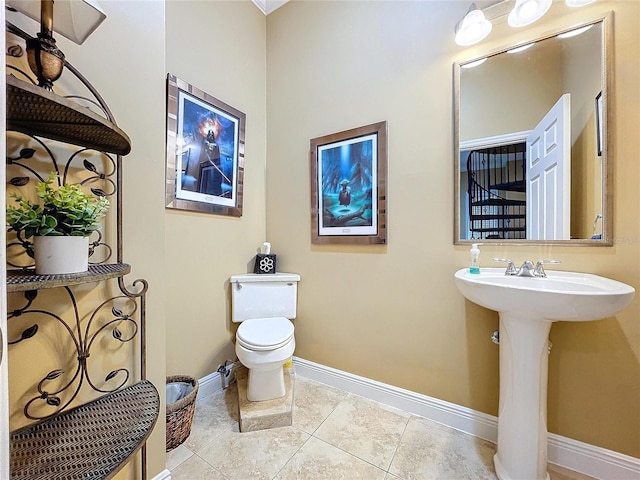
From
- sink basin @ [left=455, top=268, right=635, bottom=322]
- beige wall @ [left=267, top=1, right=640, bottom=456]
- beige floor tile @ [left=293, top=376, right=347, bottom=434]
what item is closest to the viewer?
sink basin @ [left=455, top=268, right=635, bottom=322]

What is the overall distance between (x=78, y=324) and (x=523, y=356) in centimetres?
161

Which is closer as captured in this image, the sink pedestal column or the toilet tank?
the sink pedestal column

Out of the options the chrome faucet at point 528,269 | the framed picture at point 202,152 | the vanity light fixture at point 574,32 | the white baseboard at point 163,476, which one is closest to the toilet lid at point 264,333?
the white baseboard at point 163,476

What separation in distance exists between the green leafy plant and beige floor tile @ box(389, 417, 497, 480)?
1507mm

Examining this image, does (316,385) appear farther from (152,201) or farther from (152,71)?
(152,71)

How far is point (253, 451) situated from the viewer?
1258 mm

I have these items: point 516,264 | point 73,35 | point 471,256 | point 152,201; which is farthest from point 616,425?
point 73,35

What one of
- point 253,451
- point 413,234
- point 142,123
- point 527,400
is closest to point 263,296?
point 253,451

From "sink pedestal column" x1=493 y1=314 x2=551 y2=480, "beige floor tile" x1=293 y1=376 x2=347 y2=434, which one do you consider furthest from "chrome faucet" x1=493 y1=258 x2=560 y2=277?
"beige floor tile" x1=293 y1=376 x2=347 y2=434

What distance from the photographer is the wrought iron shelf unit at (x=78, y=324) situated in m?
0.63

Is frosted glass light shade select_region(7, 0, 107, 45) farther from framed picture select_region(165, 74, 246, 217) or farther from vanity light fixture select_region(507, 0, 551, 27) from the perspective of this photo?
vanity light fixture select_region(507, 0, 551, 27)

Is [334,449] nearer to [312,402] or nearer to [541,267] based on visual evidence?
[312,402]

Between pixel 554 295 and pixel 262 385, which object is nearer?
pixel 554 295

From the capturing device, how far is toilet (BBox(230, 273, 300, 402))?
4.61 ft
